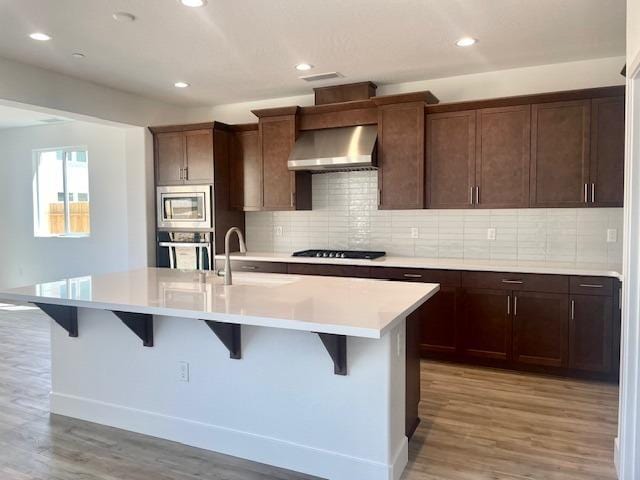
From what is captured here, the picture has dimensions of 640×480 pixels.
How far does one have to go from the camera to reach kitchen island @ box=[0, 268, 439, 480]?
2238 millimetres

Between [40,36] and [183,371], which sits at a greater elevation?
[40,36]

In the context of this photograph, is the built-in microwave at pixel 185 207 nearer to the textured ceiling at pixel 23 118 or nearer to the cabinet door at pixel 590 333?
the textured ceiling at pixel 23 118

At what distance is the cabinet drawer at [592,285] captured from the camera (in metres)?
3.62

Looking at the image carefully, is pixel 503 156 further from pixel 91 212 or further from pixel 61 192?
pixel 61 192

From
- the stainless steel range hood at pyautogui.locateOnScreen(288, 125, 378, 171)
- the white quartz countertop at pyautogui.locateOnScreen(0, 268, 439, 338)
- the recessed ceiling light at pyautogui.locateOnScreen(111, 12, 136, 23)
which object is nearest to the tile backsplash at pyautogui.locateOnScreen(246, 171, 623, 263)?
the stainless steel range hood at pyautogui.locateOnScreen(288, 125, 378, 171)

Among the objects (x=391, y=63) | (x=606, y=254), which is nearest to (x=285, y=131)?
(x=391, y=63)

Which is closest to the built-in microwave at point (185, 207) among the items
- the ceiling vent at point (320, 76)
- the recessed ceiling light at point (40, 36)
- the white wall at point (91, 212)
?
the white wall at point (91, 212)

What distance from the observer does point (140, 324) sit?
109 inches

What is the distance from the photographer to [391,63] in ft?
13.8

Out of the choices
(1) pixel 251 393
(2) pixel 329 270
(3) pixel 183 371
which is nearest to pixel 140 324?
(3) pixel 183 371

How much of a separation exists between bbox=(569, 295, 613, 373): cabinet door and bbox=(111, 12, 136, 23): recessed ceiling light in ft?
12.5

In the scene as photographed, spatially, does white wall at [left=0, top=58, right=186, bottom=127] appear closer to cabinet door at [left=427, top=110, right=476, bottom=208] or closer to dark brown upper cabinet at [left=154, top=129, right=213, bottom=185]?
dark brown upper cabinet at [left=154, top=129, right=213, bottom=185]

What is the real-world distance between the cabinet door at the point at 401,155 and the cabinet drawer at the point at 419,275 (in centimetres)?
63

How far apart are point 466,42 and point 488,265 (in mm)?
1802
